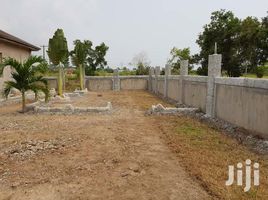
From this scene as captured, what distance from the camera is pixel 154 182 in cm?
535

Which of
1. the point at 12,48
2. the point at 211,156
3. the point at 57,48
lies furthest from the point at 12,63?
the point at 211,156

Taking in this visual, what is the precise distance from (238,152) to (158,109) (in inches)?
267

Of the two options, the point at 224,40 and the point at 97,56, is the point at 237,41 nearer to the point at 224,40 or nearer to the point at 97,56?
the point at 224,40

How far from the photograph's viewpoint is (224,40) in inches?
1417

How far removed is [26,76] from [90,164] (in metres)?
8.56

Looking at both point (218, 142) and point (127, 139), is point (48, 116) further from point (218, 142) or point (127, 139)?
point (218, 142)

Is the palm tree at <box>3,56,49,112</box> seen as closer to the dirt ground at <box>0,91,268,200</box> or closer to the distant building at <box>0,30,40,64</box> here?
the dirt ground at <box>0,91,268,200</box>

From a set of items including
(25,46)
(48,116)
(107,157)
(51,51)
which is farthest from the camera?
(25,46)

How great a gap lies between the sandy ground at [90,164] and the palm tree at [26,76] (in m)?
3.36

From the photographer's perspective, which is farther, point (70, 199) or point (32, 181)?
point (32, 181)

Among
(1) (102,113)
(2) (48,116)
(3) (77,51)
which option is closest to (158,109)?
(1) (102,113)

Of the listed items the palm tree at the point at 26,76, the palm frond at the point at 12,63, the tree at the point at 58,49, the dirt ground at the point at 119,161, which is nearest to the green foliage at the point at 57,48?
the tree at the point at 58,49

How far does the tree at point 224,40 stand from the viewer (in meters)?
35.2

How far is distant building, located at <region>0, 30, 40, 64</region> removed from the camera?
62.2 feet
